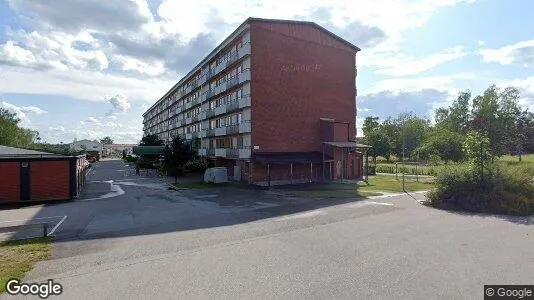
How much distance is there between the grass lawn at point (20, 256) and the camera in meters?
10.1

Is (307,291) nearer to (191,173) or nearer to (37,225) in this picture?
(37,225)

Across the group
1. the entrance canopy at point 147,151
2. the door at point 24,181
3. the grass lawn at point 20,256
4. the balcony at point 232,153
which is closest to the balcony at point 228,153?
the balcony at point 232,153

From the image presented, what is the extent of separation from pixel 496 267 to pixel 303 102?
30299 millimetres

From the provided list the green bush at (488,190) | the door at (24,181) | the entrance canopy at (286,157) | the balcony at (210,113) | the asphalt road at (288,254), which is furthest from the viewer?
the balcony at (210,113)

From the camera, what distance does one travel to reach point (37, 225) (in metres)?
17.5

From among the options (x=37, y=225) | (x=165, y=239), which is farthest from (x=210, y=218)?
(x=37, y=225)

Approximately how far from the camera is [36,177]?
86.4 ft

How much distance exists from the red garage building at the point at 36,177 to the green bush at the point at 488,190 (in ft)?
86.2

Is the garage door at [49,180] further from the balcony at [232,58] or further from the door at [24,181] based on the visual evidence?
the balcony at [232,58]

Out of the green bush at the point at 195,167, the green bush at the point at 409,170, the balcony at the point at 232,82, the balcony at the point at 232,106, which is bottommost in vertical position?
the green bush at the point at 409,170

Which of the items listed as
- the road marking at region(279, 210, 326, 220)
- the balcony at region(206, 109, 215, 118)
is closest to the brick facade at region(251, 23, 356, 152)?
the balcony at region(206, 109, 215, 118)

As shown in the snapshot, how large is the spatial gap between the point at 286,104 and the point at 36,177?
23.6 m

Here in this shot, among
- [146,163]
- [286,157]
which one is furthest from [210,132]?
[146,163]

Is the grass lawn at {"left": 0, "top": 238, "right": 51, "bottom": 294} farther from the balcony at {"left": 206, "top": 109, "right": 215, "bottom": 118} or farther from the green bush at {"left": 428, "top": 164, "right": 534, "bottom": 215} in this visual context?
the balcony at {"left": 206, "top": 109, "right": 215, "bottom": 118}
